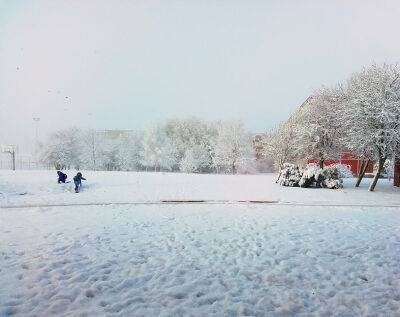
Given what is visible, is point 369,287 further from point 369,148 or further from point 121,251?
point 369,148

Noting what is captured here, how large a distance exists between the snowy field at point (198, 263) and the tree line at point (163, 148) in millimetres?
47119

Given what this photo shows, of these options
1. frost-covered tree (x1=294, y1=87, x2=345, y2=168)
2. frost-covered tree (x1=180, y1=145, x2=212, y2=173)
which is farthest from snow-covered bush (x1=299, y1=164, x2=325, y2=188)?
frost-covered tree (x1=180, y1=145, x2=212, y2=173)

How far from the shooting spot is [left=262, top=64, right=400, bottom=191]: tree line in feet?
76.0

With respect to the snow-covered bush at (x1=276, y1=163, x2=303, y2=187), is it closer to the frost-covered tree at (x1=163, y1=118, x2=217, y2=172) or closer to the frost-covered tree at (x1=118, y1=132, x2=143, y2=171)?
the frost-covered tree at (x1=163, y1=118, x2=217, y2=172)

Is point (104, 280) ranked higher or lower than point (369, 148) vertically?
lower

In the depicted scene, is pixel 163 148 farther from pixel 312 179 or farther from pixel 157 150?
pixel 312 179

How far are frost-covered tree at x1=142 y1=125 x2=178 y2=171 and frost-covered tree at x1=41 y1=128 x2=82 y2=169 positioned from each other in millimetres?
13541

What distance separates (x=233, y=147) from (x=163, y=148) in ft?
44.6

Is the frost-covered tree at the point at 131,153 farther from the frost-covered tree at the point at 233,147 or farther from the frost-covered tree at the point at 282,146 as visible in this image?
the frost-covered tree at the point at 282,146

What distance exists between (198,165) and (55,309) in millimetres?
59847

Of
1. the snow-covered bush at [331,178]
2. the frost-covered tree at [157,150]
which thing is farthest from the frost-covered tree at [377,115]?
the frost-covered tree at [157,150]

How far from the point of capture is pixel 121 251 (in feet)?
27.8

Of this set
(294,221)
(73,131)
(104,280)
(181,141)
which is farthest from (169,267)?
(73,131)

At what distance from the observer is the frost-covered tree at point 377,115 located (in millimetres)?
22953
